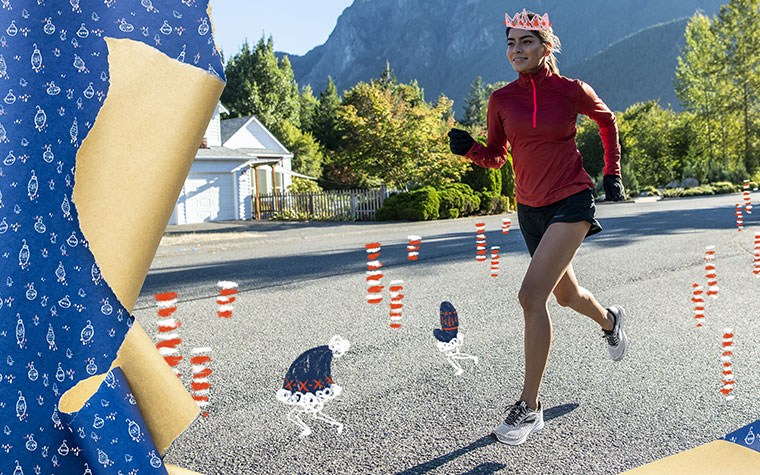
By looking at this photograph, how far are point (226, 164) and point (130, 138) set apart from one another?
95.7 ft

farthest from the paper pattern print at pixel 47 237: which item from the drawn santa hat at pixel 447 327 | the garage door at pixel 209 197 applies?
the garage door at pixel 209 197

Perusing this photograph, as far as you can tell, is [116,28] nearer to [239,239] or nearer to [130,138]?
[130,138]

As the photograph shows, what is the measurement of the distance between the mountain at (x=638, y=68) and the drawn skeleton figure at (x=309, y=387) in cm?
15946

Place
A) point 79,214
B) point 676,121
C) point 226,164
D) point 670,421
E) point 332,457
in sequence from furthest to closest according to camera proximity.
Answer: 1. point 676,121
2. point 226,164
3. point 670,421
4. point 332,457
5. point 79,214

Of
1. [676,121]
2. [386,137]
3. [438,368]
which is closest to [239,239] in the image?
[386,137]

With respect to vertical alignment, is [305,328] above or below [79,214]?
below

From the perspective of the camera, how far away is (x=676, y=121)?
5300 centimetres

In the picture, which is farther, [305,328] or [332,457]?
[305,328]

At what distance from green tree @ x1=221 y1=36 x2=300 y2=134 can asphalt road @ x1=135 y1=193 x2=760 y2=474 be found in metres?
46.1

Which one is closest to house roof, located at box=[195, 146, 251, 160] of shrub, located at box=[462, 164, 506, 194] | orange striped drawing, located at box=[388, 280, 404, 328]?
shrub, located at box=[462, 164, 506, 194]

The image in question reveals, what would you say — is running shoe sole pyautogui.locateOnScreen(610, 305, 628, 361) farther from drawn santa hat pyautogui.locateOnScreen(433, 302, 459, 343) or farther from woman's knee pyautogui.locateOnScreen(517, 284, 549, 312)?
drawn santa hat pyautogui.locateOnScreen(433, 302, 459, 343)

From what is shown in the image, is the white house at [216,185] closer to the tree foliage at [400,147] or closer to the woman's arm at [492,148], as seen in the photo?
the tree foliage at [400,147]

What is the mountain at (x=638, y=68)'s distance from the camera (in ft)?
520

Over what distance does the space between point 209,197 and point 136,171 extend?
28.5 metres
